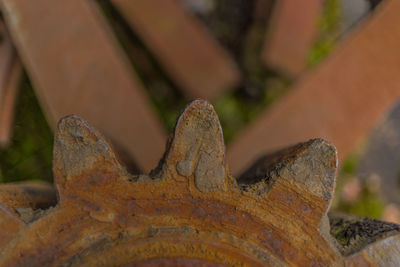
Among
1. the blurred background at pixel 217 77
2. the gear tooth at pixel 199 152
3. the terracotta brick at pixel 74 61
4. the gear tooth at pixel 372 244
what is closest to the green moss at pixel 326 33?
the blurred background at pixel 217 77

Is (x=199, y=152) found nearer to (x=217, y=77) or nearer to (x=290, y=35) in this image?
(x=217, y=77)

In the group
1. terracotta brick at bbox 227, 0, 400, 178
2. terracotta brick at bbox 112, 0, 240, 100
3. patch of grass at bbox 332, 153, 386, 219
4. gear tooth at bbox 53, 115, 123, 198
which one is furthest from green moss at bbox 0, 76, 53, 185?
patch of grass at bbox 332, 153, 386, 219

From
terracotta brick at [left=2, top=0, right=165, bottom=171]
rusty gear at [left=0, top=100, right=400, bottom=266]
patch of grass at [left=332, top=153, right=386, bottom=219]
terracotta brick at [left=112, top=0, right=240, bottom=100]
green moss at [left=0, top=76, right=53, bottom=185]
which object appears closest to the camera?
rusty gear at [left=0, top=100, right=400, bottom=266]

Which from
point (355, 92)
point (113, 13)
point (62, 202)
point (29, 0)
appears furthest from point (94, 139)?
point (113, 13)

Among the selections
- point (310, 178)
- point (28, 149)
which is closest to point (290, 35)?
point (310, 178)

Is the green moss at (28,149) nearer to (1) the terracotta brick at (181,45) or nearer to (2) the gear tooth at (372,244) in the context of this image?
(1) the terracotta brick at (181,45)

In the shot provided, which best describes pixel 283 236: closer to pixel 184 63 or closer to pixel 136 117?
pixel 136 117

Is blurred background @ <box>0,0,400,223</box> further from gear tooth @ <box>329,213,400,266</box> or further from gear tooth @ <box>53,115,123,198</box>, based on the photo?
gear tooth @ <box>329,213,400,266</box>
